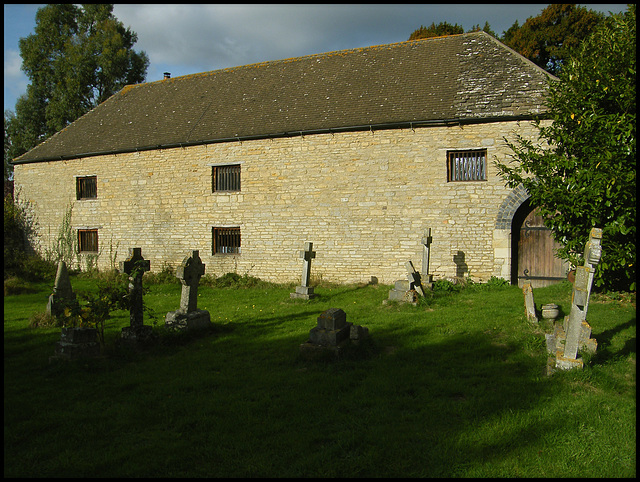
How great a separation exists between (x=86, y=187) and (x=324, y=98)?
34.4 feet

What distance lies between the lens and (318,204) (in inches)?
550

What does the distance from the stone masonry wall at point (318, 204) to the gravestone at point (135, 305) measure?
7.51 m

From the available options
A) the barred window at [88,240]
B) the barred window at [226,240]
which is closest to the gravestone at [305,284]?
the barred window at [226,240]

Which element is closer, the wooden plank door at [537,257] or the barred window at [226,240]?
the wooden plank door at [537,257]

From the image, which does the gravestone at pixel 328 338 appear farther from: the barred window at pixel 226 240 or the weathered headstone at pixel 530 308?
the barred window at pixel 226 240

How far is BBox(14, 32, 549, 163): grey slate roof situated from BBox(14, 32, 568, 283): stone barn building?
66 mm

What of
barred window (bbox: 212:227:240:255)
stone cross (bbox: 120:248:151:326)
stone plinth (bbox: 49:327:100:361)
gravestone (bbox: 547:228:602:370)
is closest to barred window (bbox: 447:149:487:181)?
barred window (bbox: 212:227:240:255)

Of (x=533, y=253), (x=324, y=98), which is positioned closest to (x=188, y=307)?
(x=324, y=98)

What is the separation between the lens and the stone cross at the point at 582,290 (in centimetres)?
510

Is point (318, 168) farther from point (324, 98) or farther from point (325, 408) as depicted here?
point (325, 408)

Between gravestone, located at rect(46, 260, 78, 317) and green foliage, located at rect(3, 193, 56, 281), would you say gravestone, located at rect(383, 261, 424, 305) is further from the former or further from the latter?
green foliage, located at rect(3, 193, 56, 281)

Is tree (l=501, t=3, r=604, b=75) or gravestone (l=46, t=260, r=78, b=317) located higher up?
tree (l=501, t=3, r=604, b=75)

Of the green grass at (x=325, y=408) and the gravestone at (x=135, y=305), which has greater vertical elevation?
the gravestone at (x=135, y=305)

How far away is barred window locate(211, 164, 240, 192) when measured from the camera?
15109 mm
